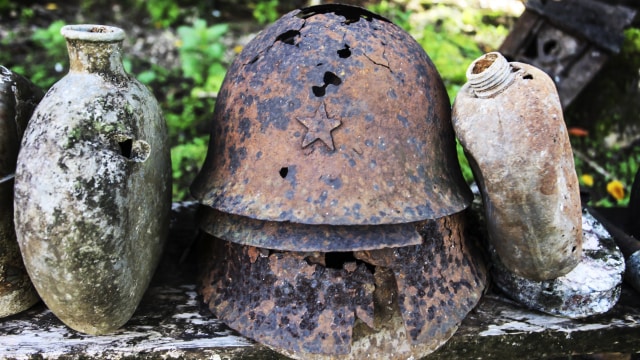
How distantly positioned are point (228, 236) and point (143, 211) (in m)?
0.32

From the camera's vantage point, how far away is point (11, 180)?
77.5 inches

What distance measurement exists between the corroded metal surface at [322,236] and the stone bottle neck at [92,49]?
0.70m

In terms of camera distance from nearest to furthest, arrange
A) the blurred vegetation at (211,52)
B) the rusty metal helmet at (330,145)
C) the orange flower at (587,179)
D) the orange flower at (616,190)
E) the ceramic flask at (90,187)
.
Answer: the ceramic flask at (90,187), the rusty metal helmet at (330,145), the orange flower at (616,190), the orange flower at (587,179), the blurred vegetation at (211,52)

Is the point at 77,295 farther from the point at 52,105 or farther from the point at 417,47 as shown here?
the point at 417,47

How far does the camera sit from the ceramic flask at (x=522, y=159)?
1.81 meters

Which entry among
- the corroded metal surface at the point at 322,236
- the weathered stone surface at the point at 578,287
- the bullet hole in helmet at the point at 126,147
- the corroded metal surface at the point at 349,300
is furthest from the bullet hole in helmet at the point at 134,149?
the weathered stone surface at the point at 578,287

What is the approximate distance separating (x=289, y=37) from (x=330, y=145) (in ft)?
1.59

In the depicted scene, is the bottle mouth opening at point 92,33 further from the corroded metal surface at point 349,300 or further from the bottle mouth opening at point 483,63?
the bottle mouth opening at point 483,63

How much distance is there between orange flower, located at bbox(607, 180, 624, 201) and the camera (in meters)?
4.61

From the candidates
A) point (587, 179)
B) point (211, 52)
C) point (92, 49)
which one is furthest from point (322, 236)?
point (211, 52)

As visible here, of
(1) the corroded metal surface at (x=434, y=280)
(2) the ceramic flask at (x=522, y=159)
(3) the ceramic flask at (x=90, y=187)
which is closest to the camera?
(3) the ceramic flask at (x=90, y=187)

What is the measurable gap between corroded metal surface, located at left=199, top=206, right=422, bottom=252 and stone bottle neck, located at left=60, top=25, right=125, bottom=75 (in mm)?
701

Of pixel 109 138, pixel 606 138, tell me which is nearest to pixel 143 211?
pixel 109 138

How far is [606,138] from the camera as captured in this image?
507 centimetres
